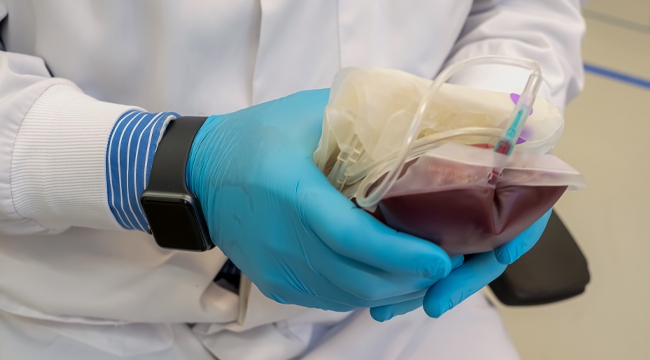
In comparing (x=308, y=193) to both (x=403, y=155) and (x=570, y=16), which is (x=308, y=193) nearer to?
(x=403, y=155)

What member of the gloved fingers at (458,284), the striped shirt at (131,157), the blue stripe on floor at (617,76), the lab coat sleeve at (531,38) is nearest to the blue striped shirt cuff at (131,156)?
the striped shirt at (131,157)

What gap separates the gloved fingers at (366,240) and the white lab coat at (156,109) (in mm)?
229

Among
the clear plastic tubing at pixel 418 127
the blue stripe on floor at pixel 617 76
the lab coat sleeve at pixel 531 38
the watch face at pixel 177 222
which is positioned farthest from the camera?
the blue stripe on floor at pixel 617 76

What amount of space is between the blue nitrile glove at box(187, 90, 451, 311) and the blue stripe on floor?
1.16m

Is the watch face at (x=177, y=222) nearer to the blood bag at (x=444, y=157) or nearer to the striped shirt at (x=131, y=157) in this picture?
the striped shirt at (x=131, y=157)

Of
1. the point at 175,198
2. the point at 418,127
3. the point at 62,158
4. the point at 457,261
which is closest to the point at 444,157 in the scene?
the point at 418,127

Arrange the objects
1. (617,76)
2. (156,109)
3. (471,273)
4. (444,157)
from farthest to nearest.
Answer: (617,76)
(156,109)
(471,273)
(444,157)

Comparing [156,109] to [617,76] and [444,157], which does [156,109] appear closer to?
[444,157]

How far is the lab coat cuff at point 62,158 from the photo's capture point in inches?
16.9

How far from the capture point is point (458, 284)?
1.23 feet

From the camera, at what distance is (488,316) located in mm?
638

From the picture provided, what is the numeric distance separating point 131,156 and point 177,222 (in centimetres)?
8

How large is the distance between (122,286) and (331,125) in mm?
344

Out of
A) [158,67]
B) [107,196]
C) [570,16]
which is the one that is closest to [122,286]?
[107,196]
